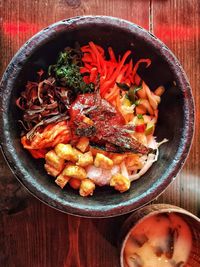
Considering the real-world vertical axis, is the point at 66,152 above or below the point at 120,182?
above

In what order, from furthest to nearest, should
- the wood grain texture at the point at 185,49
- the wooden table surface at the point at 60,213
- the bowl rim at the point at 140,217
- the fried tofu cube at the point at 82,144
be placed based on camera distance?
1. the wood grain texture at the point at 185,49
2. the wooden table surface at the point at 60,213
3. the bowl rim at the point at 140,217
4. the fried tofu cube at the point at 82,144

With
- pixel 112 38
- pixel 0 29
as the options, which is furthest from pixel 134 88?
pixel 0 29

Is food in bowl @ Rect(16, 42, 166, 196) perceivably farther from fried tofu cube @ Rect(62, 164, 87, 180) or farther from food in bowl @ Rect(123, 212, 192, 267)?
food in bowl @ Rect(123, 212, 192, 267)

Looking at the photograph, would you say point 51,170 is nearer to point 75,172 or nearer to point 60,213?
point 75,172

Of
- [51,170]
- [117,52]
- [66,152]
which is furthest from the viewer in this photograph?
[117,52]

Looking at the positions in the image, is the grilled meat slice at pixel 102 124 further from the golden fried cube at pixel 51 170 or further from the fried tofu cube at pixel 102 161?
the golden fried cube at pixel 51 170

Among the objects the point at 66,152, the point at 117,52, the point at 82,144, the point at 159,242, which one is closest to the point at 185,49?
the point at 117,52

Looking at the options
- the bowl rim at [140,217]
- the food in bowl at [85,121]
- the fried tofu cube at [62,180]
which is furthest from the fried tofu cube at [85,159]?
the bowl rim at [140,217]

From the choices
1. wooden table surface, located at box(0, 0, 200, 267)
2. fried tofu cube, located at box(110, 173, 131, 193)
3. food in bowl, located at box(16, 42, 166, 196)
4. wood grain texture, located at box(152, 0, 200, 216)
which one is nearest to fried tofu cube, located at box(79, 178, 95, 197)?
food in bowl, located at box(16, 42, 166, 196)
